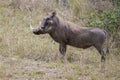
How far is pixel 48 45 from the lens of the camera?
7.81 m

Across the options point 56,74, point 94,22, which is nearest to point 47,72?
point 56,74

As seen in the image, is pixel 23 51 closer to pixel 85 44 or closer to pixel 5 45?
pixel 5 45

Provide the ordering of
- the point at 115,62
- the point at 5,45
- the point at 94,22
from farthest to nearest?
the point at 94,22 < the point at 5,45 < the point at 115,62

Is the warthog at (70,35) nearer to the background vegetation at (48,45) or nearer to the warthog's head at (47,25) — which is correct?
the warthog's head at (47,25)

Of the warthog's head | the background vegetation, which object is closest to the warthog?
the warthog's head

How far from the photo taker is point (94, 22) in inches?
334

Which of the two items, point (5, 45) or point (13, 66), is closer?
point (13, 66)

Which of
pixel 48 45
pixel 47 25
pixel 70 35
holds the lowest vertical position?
pixel 48 45

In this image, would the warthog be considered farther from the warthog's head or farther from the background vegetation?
the background vegetation

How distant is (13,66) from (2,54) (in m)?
0.72

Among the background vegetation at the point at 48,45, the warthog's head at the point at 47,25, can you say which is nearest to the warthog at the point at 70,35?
the warthog's head at the point at 47,25

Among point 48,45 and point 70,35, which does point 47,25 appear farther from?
point 48,45

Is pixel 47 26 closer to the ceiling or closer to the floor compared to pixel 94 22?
closer to the ceiling

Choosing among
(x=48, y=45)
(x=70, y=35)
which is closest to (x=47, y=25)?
(x=70, y=35)
